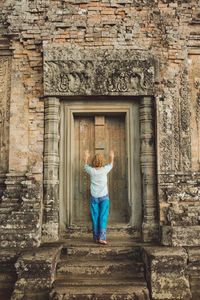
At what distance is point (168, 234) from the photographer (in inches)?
175

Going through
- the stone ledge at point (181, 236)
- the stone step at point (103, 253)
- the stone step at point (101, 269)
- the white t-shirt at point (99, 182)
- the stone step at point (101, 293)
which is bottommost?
the stone step at point (101, 293)

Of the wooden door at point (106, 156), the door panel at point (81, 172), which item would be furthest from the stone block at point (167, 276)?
the door panel at point (81, 172)

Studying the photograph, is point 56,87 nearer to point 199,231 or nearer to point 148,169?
point 148,169

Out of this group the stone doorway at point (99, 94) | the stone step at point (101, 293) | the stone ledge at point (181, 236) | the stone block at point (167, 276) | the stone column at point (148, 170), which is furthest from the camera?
the stone doorway at point (99, 94)

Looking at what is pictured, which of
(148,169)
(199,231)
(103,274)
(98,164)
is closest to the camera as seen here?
(103,274)

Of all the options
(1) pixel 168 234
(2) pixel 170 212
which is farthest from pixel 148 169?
(1) pixel 168 234

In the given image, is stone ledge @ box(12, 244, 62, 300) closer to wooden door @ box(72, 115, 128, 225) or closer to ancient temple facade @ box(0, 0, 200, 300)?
ancient temple facade @ box(0, 0, 200, 300)

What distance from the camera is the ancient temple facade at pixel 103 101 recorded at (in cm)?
514

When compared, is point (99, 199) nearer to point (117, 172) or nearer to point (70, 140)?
point (117, 172)

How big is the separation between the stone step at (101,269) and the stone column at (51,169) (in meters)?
0.91

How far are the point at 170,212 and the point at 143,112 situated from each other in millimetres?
2003

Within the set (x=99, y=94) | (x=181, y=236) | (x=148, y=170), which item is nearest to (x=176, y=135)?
(x=148, y=170)

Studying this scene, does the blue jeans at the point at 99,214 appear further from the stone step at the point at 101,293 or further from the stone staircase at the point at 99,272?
the stone step at the point at 101,293

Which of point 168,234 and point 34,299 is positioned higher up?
point 168,234
